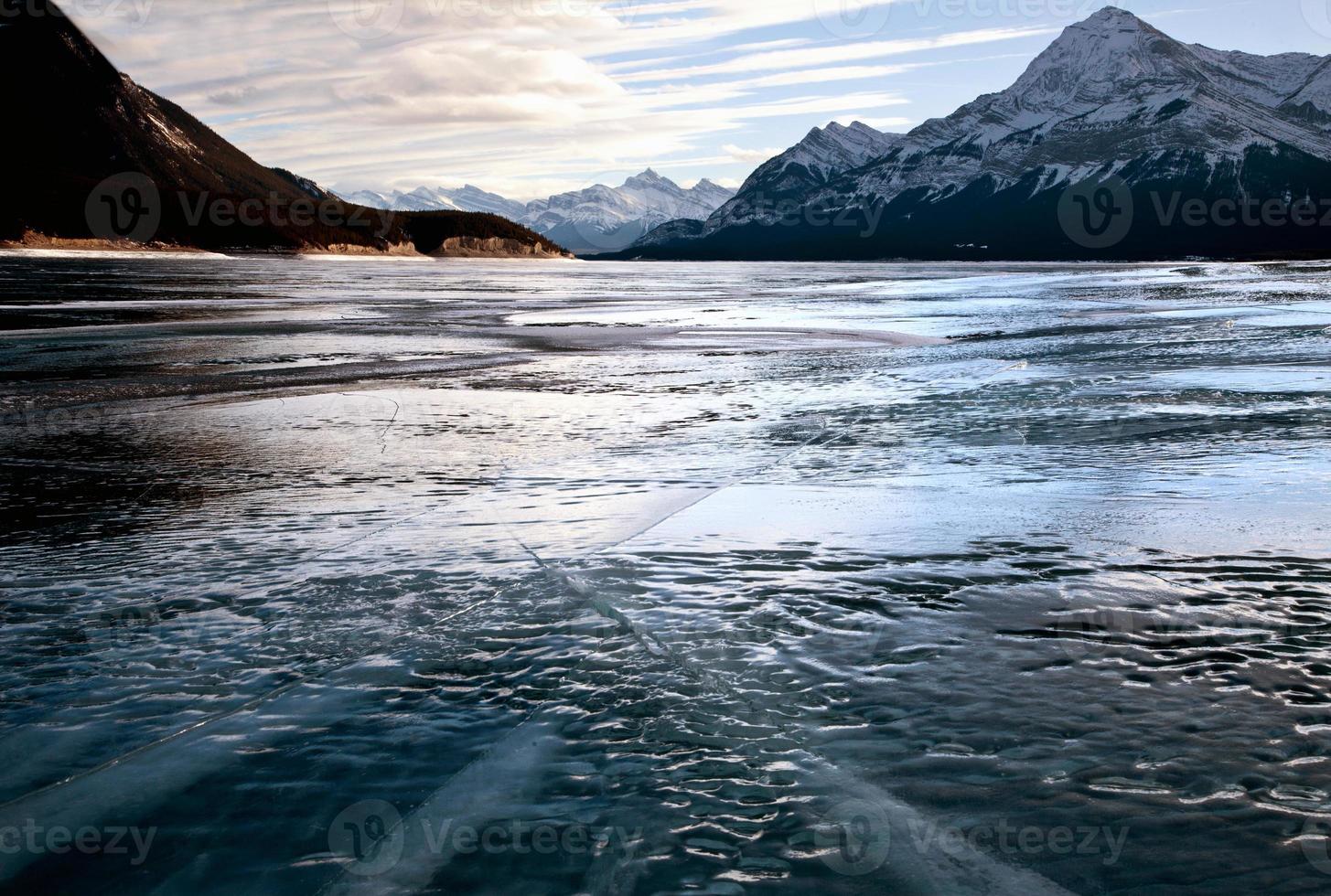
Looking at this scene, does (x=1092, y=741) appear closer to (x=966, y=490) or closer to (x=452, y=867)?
(x=452, y=867)

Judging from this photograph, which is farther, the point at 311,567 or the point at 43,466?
the point at 43,466

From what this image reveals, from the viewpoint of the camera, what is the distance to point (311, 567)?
7.14 m

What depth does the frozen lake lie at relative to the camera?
387cm

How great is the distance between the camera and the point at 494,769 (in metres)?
4.41

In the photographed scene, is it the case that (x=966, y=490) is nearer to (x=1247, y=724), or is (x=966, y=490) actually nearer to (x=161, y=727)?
(x=1247, y=724)

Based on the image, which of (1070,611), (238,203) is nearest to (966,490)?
(1070,611)

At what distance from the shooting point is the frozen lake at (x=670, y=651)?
3871 mm

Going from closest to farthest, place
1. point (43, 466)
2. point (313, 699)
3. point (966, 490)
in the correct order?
point (313, 699), point (966, 490), point (43, 466)

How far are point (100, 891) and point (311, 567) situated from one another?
360 centimetres

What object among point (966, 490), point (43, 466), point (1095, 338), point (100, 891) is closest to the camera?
point (100, 891)

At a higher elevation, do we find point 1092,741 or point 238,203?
point 238,203

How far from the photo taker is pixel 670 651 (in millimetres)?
5648

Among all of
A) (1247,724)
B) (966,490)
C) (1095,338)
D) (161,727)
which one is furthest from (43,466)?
(1095,338)

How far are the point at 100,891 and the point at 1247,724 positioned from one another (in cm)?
469
